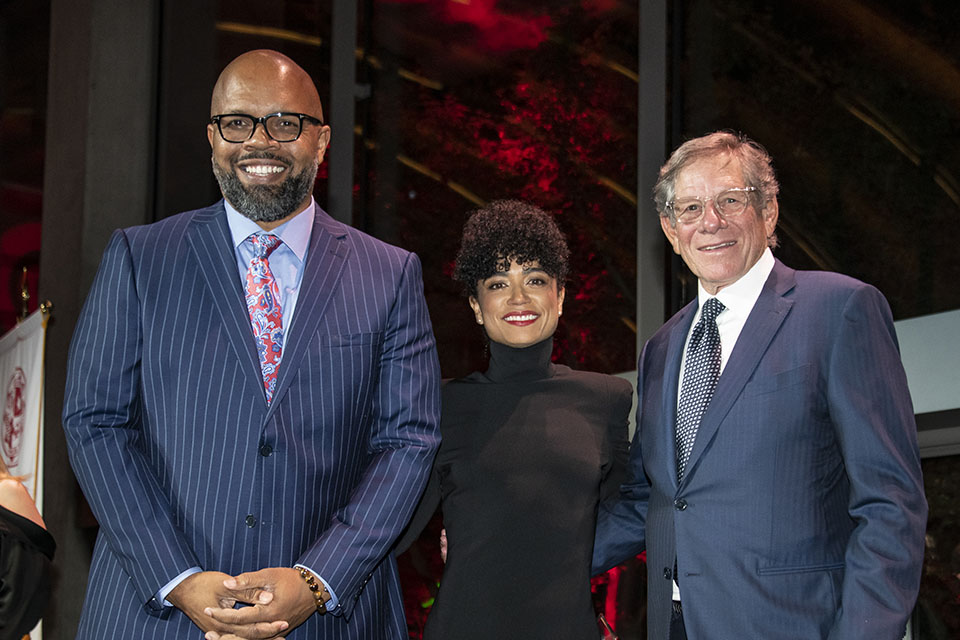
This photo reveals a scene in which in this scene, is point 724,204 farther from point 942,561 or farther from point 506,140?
point 506,140

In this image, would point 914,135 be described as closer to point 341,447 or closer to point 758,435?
point 758,435

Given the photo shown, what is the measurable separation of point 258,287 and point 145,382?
333 mm

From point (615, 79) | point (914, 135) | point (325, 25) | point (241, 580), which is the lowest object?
point (241, 580)

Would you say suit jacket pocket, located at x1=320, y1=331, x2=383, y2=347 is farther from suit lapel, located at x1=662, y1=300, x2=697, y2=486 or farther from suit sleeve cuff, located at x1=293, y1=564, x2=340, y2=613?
suit lapel, located at x1=662, y1=300, x2=697, y2=486

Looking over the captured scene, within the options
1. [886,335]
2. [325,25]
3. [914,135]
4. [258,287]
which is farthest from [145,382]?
[325,25]

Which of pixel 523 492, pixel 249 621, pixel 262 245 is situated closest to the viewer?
pixel 249 621

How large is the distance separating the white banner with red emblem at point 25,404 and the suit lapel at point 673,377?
3.12 metres

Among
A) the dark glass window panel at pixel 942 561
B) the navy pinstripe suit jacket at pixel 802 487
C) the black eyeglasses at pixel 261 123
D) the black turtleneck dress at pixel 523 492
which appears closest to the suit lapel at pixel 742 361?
the navy pinstripe suit jacket at pixel 802 487

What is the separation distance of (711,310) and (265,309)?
1049 millimetres

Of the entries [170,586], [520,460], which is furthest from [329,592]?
[520,460]

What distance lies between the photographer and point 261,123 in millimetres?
2600

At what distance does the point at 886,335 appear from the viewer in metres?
2.38

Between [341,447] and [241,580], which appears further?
[341,447]

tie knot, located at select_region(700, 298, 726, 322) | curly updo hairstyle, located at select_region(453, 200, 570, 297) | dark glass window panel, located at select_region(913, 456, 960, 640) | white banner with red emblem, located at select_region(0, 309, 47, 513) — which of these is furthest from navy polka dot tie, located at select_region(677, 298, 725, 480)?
white banner with red emblem, located at select_region(0, 309, 47, 513)
